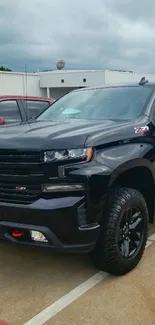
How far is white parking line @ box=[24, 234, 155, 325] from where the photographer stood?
9.40ft

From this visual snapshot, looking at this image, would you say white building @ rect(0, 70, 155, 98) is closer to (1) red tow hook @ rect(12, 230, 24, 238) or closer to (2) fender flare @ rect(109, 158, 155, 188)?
(2) fender flare @ rect(109, 158, 155, 188)

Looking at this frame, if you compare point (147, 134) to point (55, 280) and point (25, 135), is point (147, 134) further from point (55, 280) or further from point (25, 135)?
point (55, 280)

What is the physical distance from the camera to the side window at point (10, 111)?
7.10 m

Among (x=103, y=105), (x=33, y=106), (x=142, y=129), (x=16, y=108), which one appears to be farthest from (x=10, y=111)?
(x=142, y=129)

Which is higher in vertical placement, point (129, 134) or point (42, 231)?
point (129, 134)

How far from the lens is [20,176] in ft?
10.4

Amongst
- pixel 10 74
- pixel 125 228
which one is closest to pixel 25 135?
pixel 125 228

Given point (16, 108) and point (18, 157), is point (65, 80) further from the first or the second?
point (18, 157)

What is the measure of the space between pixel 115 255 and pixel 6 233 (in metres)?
0.98

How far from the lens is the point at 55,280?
11.5ft

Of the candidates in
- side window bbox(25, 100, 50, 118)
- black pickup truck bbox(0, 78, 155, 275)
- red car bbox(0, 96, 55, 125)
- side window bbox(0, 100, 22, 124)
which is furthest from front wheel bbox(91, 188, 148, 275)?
side window bbox(25, 100, 50, 118)

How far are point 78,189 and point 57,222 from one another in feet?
1.04

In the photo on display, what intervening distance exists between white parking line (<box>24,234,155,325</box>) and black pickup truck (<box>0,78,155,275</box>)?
134mm

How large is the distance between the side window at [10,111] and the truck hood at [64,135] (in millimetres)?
3406
